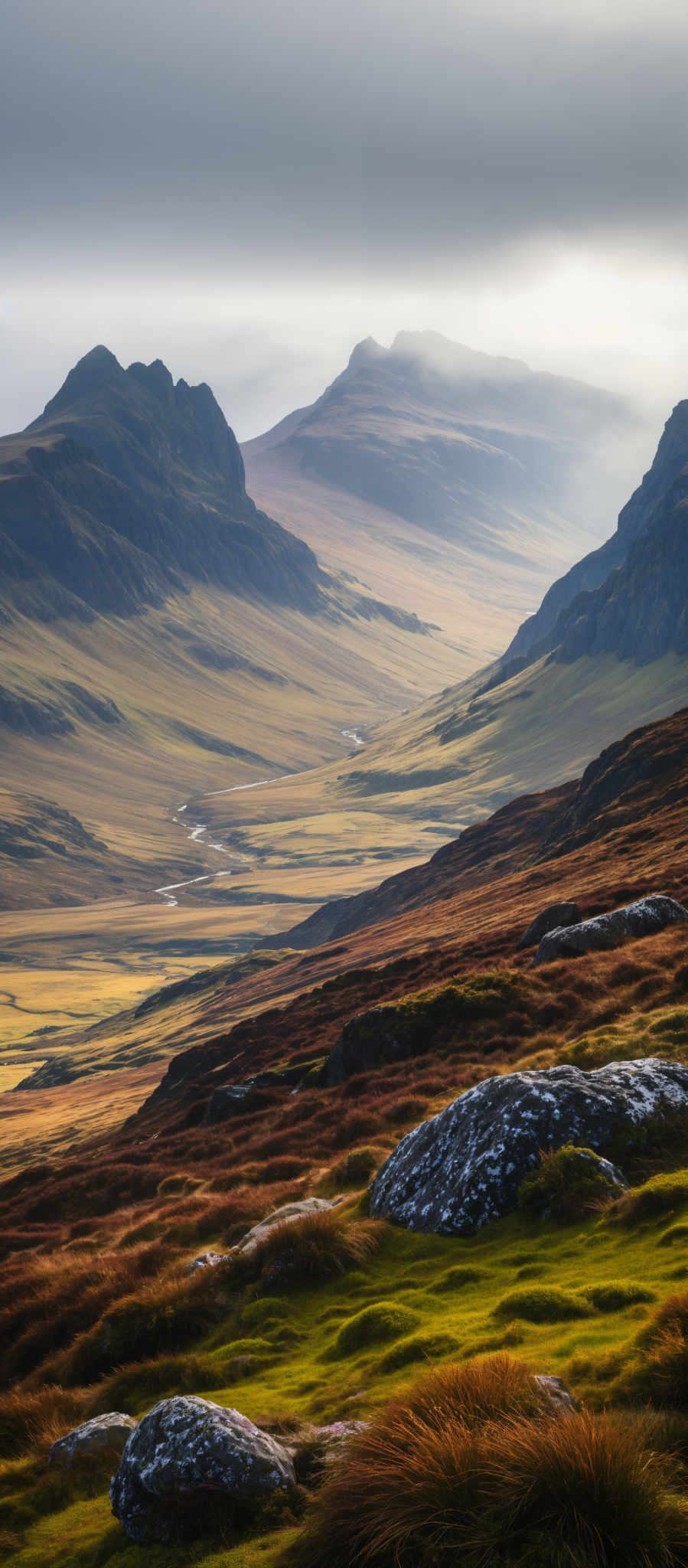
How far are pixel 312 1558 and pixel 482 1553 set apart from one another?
1634 mm

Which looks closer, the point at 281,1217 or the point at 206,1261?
the point at 206,1261

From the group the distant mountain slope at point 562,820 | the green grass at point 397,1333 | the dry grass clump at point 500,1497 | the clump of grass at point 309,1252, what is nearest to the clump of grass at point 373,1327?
the green grass at point 397,1333

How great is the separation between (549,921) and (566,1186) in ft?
82.2

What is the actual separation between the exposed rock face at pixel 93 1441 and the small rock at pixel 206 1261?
392 cm

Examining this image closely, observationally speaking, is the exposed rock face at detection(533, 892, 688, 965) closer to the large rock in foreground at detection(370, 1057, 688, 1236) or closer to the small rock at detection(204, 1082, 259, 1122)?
the small rock at detection(204, 1082, 259, 1122)

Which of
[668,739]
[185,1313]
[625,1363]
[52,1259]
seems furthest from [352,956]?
[625,1363]

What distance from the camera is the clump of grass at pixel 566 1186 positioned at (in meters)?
14.0

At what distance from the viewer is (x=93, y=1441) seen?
462 inches

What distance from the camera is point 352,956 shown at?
96.2 meters

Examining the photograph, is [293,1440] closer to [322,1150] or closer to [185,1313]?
[185,1313]

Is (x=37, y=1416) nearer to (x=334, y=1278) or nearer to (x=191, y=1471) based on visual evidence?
(x=334, y=1278)

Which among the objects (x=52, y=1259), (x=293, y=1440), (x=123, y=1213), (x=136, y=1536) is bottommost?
(x=123, y=1213)

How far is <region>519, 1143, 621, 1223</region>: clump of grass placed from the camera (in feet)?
45.9

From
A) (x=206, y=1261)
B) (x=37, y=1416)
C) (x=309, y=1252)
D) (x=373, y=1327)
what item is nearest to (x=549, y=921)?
(x=206, y=1261)
